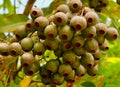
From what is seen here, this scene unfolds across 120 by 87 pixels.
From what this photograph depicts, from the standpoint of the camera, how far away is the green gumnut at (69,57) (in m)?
1.69

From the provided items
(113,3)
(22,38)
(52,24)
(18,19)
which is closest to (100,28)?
(52,24)

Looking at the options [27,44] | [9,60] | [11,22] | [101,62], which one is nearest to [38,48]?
[27,44]

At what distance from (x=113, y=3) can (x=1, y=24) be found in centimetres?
70

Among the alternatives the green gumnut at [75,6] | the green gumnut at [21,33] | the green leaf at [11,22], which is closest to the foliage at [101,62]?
the green leaf at [11,22]

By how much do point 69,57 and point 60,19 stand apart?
0.48 feet

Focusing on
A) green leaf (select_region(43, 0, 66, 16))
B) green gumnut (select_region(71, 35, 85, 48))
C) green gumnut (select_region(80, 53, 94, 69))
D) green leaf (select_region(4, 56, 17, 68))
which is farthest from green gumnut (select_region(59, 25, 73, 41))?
green leaf (select_region(43, 0, 66, 16))

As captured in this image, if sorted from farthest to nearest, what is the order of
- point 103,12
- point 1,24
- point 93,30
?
point 103,12 < point 1,24 < point 93,30

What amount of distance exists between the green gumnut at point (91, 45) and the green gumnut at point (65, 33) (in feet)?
0.24

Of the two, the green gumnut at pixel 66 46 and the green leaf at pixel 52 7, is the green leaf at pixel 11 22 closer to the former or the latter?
the green leaf at pixel 52 7

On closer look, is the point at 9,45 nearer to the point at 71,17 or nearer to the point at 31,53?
the point at 31,53

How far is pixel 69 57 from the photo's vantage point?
5.53 feet

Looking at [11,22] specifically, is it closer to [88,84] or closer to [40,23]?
[40,23]

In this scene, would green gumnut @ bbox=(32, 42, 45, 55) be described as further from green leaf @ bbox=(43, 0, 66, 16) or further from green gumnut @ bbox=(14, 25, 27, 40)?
green leaf @ bbox=(43, 0, 66, 16)

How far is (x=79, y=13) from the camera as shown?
1.79 meters
